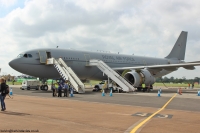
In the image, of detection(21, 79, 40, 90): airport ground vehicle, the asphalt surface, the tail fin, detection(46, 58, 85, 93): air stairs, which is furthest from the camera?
the tail fin

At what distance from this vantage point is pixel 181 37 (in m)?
49.4

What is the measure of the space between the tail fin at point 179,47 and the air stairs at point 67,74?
26.8 m

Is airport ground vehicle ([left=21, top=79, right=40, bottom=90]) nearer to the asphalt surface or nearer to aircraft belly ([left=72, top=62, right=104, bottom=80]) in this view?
aircraft belly ([left=72, top=62, right=104, bottom=80])

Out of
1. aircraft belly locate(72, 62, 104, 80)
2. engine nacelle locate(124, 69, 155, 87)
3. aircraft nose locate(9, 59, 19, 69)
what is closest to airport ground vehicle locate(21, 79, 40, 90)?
aircraft belly locate(72, 62, 104, 80)

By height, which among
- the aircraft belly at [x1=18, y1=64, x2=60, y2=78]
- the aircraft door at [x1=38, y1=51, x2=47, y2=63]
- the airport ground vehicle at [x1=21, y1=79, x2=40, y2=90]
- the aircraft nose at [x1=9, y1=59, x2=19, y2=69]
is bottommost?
the airport ground vehicle at [x1=21, y1=79, x2=40, y2=90]

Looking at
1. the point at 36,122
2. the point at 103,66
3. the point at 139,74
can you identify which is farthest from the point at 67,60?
the point at 36,122

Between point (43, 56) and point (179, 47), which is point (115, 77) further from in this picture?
point (179, 47)

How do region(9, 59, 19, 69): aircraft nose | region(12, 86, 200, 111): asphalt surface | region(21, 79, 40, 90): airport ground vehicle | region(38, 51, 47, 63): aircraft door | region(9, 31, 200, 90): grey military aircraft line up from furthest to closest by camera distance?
region(21, 79, 40, 90): airport ground vehicle < region(38, 51, 47, 63): aircraft door < region(9, 31, 200, 90): grey military aircraft < region(9, 59, 19, 69): aircraft nose < region(12, 86, 200, 111): asphalt surface

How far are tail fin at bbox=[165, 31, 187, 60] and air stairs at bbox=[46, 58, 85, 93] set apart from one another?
2676 centimetres

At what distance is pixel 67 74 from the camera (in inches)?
1088

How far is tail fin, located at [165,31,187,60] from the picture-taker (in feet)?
162

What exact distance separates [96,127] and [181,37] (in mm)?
44328

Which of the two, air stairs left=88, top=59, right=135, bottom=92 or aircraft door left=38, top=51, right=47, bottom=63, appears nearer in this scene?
aircraft door left=38, top=51, right=47, bottom=63

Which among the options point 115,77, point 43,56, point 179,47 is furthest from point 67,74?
point 179,47
